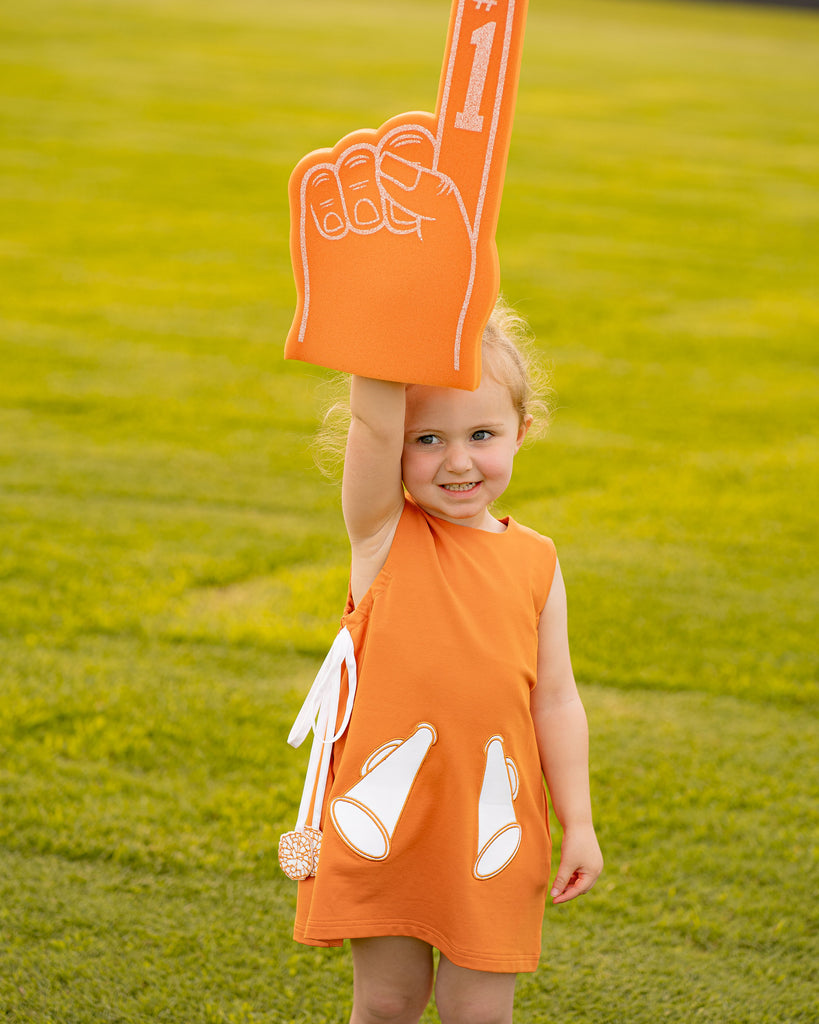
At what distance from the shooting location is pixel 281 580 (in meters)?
4.29

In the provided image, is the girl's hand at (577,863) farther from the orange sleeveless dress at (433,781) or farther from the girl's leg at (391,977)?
the girl's leg at (391,977)

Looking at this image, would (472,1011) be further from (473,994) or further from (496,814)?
(496,814)

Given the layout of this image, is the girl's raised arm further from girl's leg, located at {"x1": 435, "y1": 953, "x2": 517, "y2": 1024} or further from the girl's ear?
girl's leg, located at {"x1": 435, "y1": 953, "x2": 517, "y2": 1024}

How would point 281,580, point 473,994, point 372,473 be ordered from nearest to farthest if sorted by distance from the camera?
point 372,473 → point 473,994 → point 281,580

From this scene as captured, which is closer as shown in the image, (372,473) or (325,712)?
(372,473)

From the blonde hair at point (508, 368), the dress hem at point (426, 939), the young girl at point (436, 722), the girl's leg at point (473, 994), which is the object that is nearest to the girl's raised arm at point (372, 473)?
the young girl at point (436, 722)

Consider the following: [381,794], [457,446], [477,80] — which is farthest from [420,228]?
[381,794]

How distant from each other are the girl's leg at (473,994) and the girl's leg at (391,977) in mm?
37

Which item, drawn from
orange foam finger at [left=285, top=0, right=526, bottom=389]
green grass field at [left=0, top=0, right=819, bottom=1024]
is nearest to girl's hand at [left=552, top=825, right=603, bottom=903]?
green grass field at [left=0, top=0, right=819, bottom=1024]

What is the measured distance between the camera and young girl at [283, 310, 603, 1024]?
5.70 feet

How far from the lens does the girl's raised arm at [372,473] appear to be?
1.66 meters

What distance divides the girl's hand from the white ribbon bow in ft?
1.30

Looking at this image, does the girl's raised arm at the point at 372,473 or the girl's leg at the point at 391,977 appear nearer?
the girl's raised arm at the point at 372,473

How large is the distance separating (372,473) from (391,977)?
0.78 metres
